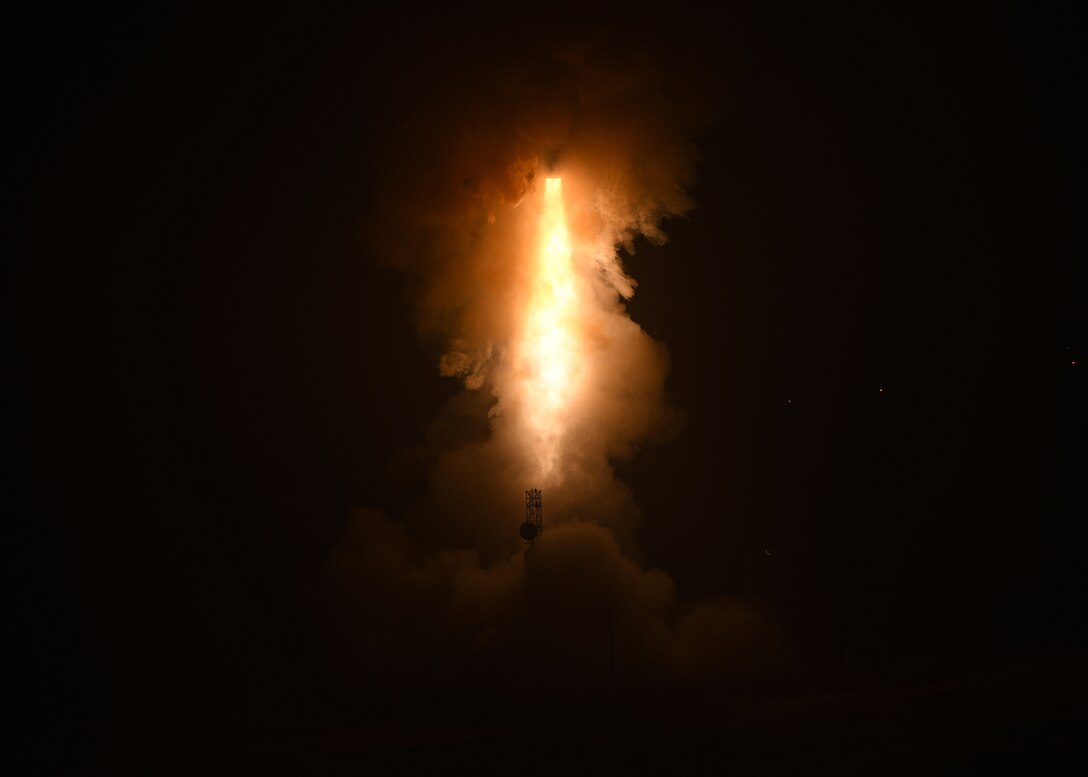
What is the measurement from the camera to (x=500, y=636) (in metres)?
21.6

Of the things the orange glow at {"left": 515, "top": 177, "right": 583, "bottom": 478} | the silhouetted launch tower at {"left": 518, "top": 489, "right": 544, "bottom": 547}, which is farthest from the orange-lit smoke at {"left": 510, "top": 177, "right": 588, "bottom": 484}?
the silhouetted launch tower at {"left": 518, "top": 489, "right": 544, "bottom": 547}

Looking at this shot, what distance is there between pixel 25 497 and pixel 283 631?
800 cm

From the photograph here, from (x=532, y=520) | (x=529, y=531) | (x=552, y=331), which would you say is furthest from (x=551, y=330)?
(x=529, y=531)

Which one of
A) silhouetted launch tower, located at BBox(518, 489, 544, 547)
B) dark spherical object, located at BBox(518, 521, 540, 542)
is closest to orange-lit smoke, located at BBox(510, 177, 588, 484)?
silhouetted launch tower, located at BBox(518, 489, 544, 547)

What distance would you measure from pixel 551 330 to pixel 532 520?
4466 mm

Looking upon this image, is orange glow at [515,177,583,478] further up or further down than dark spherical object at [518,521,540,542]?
further up

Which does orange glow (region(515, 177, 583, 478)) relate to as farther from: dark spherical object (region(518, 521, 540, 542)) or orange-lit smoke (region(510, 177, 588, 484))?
dark spherical object (region(518, 521, 540, 542))

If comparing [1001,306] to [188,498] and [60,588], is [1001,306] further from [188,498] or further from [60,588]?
[60,588]

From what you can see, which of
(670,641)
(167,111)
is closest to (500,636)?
(670,641)

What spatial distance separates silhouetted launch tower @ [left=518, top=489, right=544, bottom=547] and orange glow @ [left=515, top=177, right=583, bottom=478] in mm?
1686

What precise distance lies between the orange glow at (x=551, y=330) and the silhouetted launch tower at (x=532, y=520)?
5.53ft

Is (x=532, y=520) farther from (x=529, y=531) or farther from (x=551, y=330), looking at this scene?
(x=551, y=330)

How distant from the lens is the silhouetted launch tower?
2272 centimetres

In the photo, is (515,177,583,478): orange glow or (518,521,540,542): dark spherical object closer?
(518,521,540,542): dark spherical object
